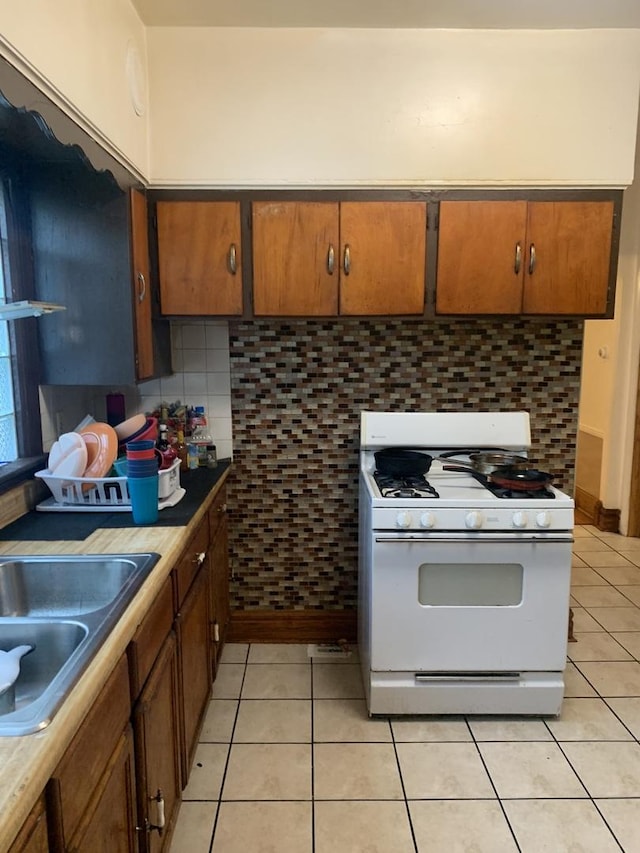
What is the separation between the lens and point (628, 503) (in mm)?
4145

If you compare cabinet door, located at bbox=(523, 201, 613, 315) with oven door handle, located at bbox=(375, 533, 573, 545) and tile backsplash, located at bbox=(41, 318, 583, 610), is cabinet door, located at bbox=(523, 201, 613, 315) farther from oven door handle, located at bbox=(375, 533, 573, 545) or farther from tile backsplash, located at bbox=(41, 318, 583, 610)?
oven door handle, located at bbox=(375, 533, 573, 545)

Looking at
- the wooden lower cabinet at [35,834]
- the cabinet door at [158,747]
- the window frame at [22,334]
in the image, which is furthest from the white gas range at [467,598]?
the wooden lower cabinet at [35,834]

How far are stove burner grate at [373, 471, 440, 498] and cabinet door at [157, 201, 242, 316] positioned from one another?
0.88 metres

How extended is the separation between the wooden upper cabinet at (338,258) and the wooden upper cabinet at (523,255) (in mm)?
124

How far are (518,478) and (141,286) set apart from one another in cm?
157

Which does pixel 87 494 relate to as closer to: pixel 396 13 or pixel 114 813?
pixel 114 813

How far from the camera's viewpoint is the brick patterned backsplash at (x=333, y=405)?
8.73ft

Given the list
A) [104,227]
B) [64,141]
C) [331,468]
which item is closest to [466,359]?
[331,468]

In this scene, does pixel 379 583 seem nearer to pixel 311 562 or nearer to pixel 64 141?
pixel 311 562

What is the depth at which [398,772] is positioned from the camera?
6.44 ft

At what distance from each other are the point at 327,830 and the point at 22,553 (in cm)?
118

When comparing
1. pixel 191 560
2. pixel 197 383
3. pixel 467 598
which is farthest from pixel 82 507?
pixel 467 598

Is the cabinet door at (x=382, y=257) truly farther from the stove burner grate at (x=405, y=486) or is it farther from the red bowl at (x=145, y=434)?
the red bowl at (x=145, y=434)

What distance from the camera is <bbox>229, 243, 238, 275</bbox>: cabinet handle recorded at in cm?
230
